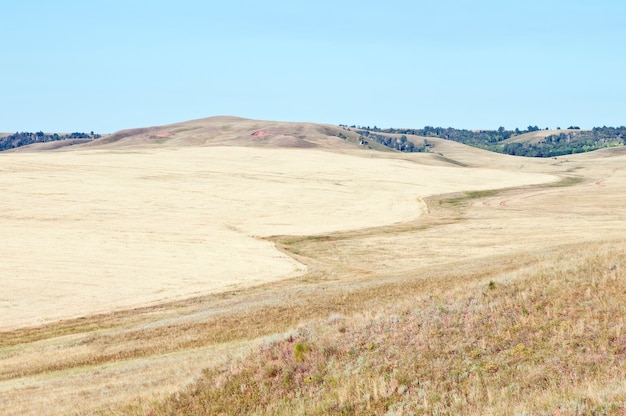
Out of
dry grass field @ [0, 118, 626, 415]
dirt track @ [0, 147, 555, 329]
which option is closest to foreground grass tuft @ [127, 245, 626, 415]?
dry grass field @ [0, 118, 626, 415]

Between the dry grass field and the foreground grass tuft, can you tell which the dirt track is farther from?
the foreground grass tuft

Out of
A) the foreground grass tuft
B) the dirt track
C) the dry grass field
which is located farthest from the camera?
the dirt track

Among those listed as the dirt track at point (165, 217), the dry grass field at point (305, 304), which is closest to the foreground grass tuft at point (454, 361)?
the dry grass field at point (305, 304)

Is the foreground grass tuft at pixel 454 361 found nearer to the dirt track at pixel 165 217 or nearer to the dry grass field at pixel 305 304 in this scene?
the dry grass field at pixel 305 304

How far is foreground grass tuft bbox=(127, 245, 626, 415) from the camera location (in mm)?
12453

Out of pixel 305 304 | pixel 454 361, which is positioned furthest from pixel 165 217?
pixel 454 361

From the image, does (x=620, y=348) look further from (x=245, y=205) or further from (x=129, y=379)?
(x=245, y=205)

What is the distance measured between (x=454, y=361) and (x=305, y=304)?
50.8 ft

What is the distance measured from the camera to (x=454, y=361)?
14336 millimetres

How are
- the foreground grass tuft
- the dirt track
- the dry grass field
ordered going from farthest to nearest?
the dirt track → the dry grass field → the foreground grass tuft

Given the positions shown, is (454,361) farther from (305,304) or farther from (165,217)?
(165,217)

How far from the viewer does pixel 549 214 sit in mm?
77625

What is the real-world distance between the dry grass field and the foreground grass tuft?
0.05 metres

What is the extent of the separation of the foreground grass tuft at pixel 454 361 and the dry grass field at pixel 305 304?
0.17ft
